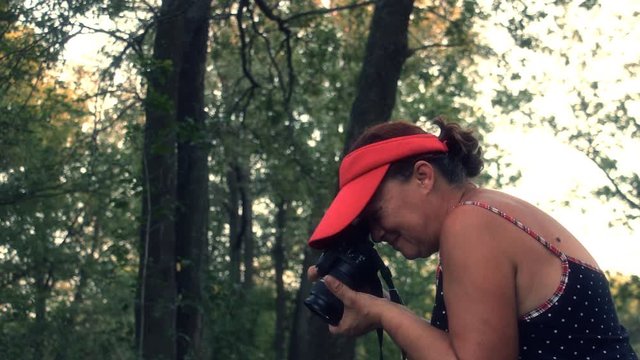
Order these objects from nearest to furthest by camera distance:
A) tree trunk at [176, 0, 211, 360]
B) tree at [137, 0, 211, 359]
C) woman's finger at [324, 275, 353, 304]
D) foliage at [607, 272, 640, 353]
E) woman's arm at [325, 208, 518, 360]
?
woman's arm at [325, 208, 518, 360]
woman's finger at [324, 275, 353, 304]
tree at [137, 0, 211, 359]
tree trunk at [176, 0, 211, 360]
foliage at [607, 272, 640, 353]

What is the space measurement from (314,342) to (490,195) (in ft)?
27.2

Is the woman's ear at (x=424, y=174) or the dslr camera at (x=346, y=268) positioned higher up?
the woman's ear at (x=424, y=174)

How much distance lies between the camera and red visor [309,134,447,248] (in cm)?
271

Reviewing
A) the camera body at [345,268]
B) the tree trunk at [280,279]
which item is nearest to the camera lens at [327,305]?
the camera body at [345,268]

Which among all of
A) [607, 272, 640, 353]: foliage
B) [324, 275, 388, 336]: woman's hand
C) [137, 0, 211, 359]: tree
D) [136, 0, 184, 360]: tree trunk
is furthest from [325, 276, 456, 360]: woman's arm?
[607, 272, 640, 353]: foliage

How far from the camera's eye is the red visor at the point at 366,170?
2.71 m

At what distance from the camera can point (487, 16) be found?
14.2 meters

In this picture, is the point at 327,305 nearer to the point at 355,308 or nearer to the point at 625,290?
the point at 355,308

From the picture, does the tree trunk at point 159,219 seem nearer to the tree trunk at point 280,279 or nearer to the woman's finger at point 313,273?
the woman's finger at point 313,273

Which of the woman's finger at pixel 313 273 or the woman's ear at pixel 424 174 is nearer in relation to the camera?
the woman's ear at pixel 424 174

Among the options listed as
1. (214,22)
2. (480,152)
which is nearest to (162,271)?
(214,22)

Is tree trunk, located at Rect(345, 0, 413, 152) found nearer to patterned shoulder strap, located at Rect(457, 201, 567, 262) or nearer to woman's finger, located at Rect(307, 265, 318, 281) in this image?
woman's finger, located at Rect(307, 265, 318, 281)

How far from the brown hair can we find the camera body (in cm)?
22

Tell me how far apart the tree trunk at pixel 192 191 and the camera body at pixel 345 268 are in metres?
8.82
